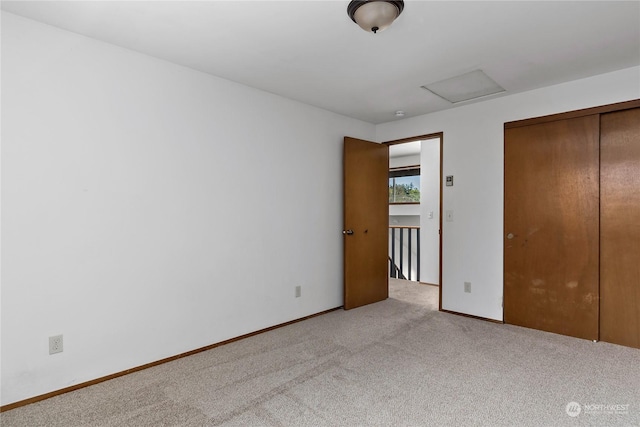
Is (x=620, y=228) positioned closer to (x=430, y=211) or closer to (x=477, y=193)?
(x=477, y=193)

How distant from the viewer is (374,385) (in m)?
2.28

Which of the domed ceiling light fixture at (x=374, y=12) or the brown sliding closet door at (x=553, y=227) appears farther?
the brown sliding closet door at (x=553, y=227)

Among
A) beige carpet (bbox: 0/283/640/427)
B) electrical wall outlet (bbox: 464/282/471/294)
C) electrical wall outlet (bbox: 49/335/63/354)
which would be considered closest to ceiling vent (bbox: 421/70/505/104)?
electrical wall outlet (bbox: 464/282/471/294)

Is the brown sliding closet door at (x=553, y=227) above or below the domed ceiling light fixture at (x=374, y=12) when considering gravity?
below

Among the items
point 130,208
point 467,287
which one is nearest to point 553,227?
point 467,287

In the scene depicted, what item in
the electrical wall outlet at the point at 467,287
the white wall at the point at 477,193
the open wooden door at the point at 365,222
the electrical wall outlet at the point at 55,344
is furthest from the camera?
the open wooden door at the point at 365,222

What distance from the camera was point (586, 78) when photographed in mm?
3039

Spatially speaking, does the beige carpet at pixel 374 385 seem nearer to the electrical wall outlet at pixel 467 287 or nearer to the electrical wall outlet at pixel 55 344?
the electrical wall outlet at pixel 55 344

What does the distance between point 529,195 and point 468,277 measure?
104cm

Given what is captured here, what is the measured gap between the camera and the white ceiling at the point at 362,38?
2.00 meters

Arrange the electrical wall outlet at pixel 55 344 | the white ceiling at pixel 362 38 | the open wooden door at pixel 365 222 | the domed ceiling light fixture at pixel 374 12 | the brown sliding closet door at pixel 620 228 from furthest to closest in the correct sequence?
the open wooden door at pixel 365 222 → the brown sliding closet door at pixel 620 228 → the electrical wall outlet at pixel 55 344 → the white ceiling at pixel 362 38 → the domed ceiling light fixture at pixel 374 12

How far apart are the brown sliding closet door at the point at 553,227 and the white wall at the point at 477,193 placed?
108 mm

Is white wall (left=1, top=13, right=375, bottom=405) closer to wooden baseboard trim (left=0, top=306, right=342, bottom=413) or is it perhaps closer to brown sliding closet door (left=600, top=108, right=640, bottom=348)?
wooden baseboard trim (left=0, top=306, right=342, bottom=413)

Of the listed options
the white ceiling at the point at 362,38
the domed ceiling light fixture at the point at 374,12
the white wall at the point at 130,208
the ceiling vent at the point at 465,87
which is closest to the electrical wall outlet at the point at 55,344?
the white wall at the point at 130,208
